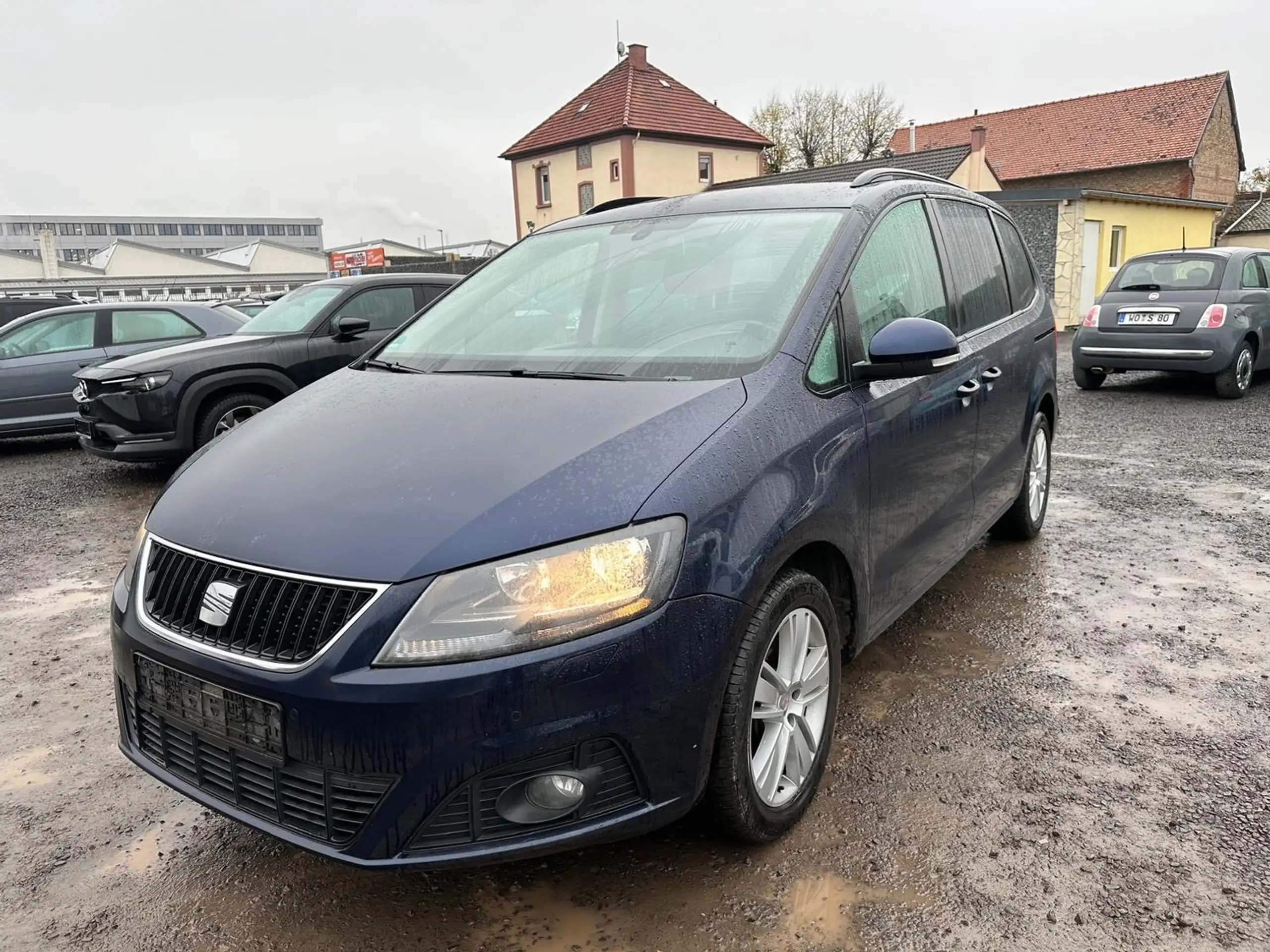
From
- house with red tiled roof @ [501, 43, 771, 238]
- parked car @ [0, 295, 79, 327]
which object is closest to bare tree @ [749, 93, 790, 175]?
house with red tiled roof @ [501, 43, 771, 238]

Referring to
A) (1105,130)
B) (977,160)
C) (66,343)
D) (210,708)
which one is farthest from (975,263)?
(1105,130)

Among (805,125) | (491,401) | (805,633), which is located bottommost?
(805,633)

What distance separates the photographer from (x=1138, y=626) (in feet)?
13.0

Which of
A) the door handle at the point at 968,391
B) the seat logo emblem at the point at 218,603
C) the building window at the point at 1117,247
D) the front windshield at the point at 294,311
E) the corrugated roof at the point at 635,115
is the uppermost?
the corrugated roof at the point at 635,115

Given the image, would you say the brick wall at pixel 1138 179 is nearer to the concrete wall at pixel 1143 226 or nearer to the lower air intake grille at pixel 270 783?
the concrete wall at pixel 1143 226

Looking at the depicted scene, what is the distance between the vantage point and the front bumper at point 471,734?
1.87 m

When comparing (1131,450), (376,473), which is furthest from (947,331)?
(1131,450)

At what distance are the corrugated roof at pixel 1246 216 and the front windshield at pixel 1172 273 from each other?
34.0 metres

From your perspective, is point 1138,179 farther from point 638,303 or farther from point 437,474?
point 437,474

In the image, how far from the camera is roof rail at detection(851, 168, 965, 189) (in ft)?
11.1

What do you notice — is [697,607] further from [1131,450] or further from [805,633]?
[1131,450]

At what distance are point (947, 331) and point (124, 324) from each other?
9.15 metres

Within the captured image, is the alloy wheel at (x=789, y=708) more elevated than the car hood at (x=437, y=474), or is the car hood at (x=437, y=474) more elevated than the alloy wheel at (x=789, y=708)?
the car hood at (x=437, y=474)

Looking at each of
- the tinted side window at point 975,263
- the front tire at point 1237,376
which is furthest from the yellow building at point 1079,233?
the tinted side window at point 975,263
